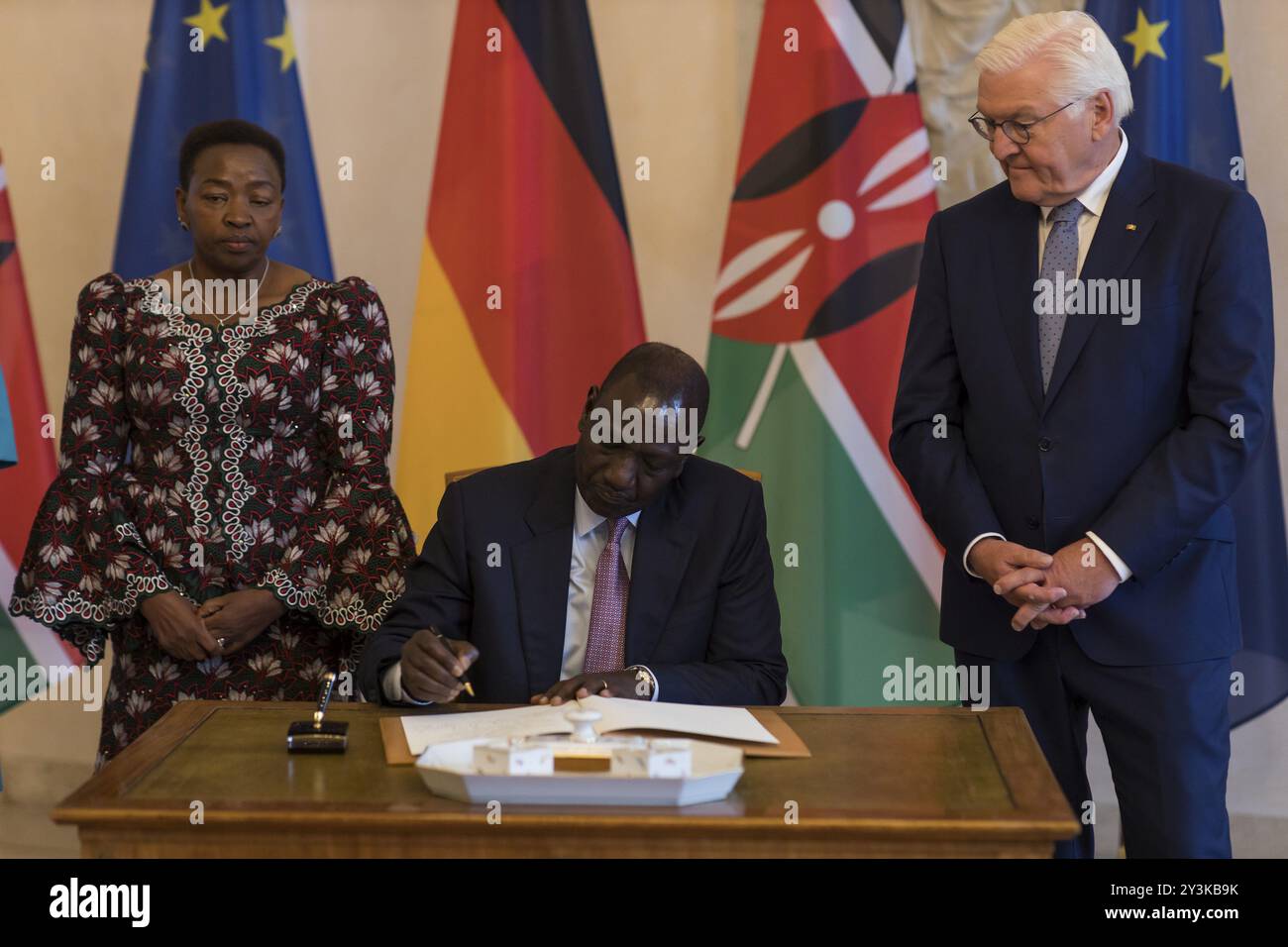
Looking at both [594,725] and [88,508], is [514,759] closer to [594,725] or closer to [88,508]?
[594,725]

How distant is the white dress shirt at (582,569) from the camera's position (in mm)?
2863

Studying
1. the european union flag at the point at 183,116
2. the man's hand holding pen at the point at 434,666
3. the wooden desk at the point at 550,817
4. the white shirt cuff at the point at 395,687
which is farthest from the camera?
the european union flag at the point at 183,116

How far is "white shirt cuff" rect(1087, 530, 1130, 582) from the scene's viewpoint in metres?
2.80

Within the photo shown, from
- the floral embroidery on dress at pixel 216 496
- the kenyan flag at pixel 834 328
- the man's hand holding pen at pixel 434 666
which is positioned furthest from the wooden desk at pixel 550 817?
the kenyan flag at pixel 834 328

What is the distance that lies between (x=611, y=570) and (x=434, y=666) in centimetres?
51

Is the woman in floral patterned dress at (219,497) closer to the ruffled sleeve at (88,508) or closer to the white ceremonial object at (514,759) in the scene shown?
the ruffled sleeve at (88,508)

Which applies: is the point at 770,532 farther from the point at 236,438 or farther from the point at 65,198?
the point at 65,198

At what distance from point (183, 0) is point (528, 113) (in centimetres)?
114

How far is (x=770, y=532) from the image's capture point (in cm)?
472

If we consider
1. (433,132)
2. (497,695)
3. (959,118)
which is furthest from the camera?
(433,132)

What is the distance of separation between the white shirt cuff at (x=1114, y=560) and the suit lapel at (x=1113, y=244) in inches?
11.9

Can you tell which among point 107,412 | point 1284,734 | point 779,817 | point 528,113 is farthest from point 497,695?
point 1284,734

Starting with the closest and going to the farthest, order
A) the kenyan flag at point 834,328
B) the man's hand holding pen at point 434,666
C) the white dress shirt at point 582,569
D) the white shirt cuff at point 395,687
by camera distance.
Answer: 1. the man's hand holding pen at point 434,666
2. the white shirt cuff at point 395,687
3. the white dress shirt at point 582,569
4. the kenyan flag at point 834,328

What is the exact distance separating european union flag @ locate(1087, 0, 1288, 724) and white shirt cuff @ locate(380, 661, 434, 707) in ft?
8.94
